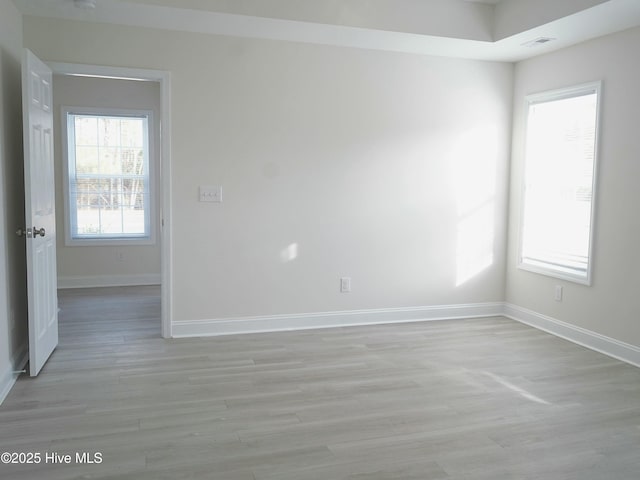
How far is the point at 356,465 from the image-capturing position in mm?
2559

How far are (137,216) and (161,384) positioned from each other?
159 inches

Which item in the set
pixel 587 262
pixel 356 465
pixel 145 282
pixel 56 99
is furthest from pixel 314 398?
pixel 56 99

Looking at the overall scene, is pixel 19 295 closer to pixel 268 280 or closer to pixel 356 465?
pixel 268 280

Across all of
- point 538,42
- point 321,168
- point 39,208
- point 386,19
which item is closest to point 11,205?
point 39,208

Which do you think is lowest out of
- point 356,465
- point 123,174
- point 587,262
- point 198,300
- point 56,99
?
point 356,465

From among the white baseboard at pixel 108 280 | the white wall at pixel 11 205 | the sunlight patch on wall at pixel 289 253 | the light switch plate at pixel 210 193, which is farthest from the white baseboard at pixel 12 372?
the white baseboard at pixel 108 280

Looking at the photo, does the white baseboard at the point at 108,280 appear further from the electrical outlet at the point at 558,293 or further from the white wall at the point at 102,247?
the electrical outlet at the point at 558,293

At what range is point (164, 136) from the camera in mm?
4375

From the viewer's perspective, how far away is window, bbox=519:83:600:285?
14.7 ft

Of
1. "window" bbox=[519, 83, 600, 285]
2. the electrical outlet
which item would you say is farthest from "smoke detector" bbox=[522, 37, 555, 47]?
the electrical outlet

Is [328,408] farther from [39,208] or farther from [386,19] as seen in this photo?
[386,19]

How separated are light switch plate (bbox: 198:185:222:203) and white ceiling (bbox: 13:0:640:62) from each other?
1.24 metres

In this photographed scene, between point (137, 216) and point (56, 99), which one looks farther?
point (137, 216)

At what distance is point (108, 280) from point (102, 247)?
0.42m
